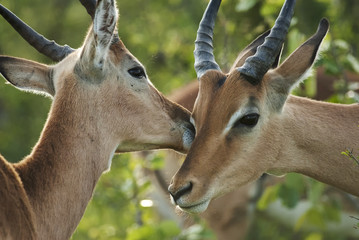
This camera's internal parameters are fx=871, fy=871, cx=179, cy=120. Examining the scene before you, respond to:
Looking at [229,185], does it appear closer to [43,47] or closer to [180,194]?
[180,194]

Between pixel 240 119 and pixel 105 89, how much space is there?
45.6 inches

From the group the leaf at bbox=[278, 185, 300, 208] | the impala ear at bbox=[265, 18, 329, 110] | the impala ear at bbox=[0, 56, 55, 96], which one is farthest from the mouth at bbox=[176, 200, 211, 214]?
the leaf at bbox=[278, 185, 300, 208]

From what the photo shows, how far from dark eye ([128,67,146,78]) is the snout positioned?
1055 mm

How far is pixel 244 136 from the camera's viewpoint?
7.21 m

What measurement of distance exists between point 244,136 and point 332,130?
→ 2.52ft

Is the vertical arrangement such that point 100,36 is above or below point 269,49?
above

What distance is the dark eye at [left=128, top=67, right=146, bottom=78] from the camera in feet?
24.7

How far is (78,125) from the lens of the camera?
23.3ft

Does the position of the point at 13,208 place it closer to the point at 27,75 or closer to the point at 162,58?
the point at 27,75

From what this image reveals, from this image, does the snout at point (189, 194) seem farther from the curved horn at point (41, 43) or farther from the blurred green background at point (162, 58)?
the blurred green background at point (162, 58)

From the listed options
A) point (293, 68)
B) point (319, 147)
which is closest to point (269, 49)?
point (293, 68)

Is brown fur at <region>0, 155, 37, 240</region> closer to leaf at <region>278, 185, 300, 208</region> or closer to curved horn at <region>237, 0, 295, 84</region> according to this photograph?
curved horn at <region>237, 0, 295, 84</region>

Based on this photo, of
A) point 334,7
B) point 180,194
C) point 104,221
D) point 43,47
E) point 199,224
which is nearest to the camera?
point 180,194

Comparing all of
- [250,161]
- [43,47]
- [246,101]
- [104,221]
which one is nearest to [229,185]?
[250,161]
